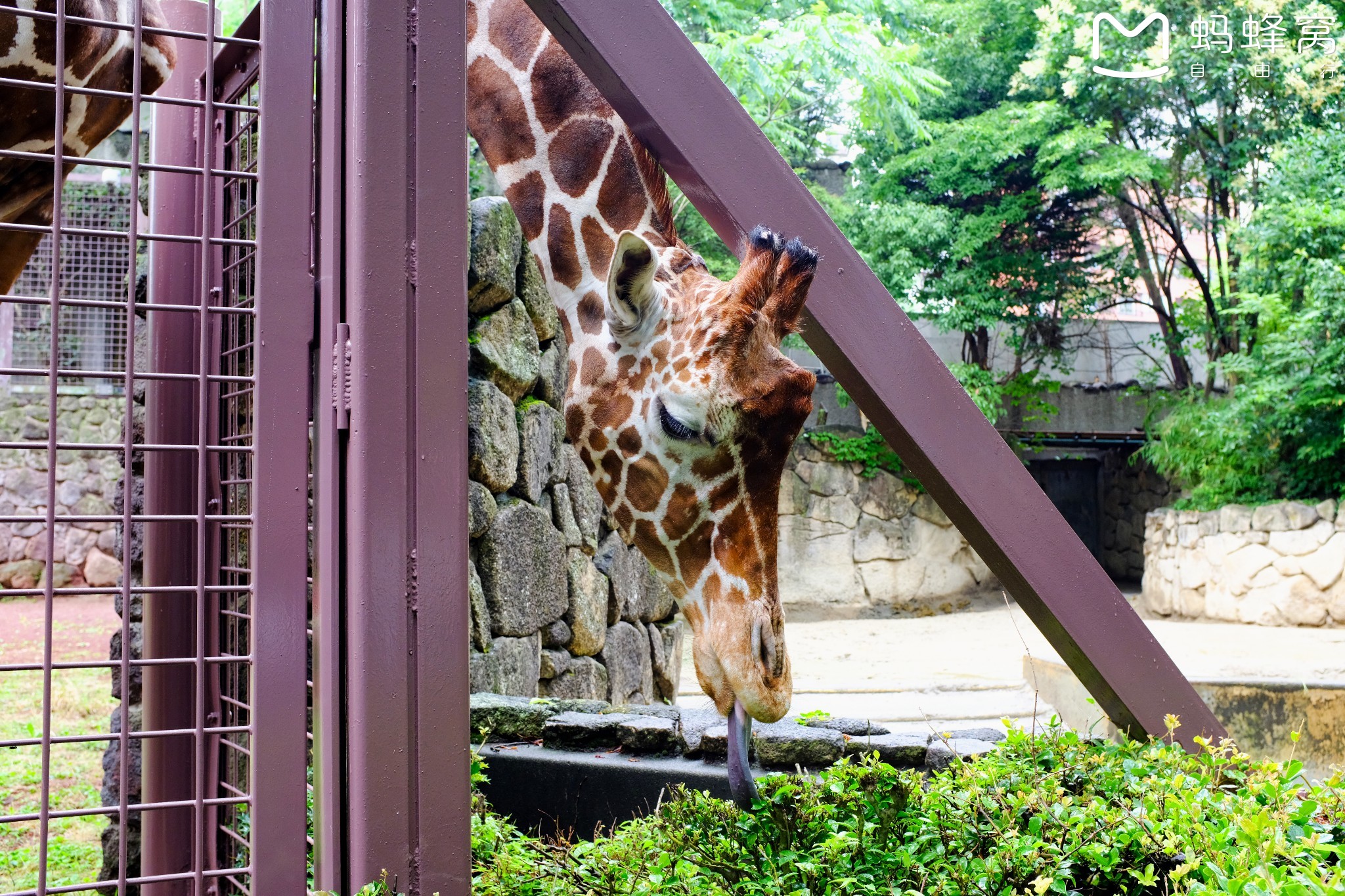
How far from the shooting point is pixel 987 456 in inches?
72.3

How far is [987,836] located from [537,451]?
113 inches

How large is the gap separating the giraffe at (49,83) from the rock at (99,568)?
916cm

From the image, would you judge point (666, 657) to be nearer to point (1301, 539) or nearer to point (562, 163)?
point (562, 163)

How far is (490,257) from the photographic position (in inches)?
152

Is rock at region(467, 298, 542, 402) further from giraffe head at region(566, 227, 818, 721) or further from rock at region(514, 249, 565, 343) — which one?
giraffe head at region(566, 227, 818, 721)

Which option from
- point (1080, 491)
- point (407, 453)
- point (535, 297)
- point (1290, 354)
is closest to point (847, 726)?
point (407, 453)

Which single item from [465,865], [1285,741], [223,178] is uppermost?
[223,178]

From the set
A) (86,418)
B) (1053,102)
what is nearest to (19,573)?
(86,418)

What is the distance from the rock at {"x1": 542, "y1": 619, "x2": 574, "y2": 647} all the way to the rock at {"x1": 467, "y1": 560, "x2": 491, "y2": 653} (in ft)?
1.55

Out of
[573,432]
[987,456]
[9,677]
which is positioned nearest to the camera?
[987,456]

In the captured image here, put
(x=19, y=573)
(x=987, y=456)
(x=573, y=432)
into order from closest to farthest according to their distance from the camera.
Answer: (x=987, y=456) < (x=573, y=432) < (x=19, y=573)

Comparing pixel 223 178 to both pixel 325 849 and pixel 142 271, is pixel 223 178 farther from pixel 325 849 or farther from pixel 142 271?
pixel 325 849

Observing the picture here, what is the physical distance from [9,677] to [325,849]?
6931 millimetres

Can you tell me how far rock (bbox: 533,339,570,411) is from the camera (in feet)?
14.5
